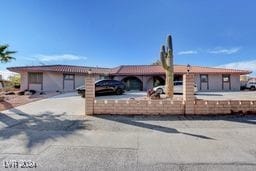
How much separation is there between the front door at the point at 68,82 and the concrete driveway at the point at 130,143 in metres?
18.2

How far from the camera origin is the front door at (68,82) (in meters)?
28.1

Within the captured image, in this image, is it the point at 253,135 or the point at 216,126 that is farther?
the point at 216,126

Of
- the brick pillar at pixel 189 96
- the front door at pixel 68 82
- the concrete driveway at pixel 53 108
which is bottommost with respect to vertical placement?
the concrete driveway at pixel 53 108

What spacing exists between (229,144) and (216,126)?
248 centimetres

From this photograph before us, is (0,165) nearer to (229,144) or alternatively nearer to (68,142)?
(68,142)

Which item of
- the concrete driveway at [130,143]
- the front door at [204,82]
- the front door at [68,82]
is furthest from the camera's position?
the front door at [204,82]

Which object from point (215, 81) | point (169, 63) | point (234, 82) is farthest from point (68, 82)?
point (234, 82)

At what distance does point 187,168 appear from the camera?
4605 millimetres

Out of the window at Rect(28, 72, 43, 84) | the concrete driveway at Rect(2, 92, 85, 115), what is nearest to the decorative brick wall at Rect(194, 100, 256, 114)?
the concrete driveway at Rect(2, 92, 85, 115)

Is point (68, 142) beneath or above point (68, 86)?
beneath

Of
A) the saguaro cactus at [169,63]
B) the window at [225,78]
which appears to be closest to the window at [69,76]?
the saguaro cactus at [169,63]

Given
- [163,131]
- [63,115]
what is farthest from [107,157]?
[63,115]

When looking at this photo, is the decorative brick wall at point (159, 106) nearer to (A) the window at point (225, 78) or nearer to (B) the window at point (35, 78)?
(B) the window at point (35, 78)

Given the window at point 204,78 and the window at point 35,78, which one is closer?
the window at point 35,78
